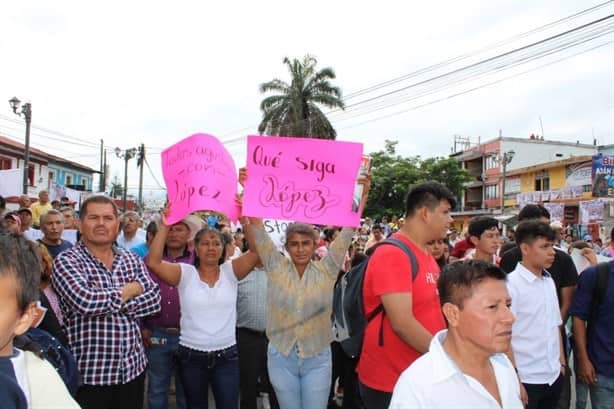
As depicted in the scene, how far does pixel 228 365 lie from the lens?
376cm

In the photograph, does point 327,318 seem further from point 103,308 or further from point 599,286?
point 599,286

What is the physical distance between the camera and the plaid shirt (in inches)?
115

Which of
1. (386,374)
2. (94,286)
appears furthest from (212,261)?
Result: (386,374)

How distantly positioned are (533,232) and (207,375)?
8.53 ft

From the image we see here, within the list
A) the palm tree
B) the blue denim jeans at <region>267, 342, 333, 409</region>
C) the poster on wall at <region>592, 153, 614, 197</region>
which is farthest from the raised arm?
the palm tree

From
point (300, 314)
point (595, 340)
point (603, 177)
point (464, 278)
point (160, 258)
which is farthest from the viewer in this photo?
point (603, 177)

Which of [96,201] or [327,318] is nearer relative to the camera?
[96,201]

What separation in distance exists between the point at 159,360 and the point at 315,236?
1.65 metres

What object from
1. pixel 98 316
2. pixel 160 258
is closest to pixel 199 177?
pixel 160 258

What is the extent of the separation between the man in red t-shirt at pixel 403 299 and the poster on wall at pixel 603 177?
2447 cm

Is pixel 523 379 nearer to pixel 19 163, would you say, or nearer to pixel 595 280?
pixel 595 280

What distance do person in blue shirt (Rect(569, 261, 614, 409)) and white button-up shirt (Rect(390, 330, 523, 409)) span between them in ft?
7.60

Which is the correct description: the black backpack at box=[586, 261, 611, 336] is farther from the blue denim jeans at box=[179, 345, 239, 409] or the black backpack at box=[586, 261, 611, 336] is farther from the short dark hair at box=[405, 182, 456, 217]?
the blue denim jeans at box=[179, 345, 239, 409]

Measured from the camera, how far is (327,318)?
3.65m
